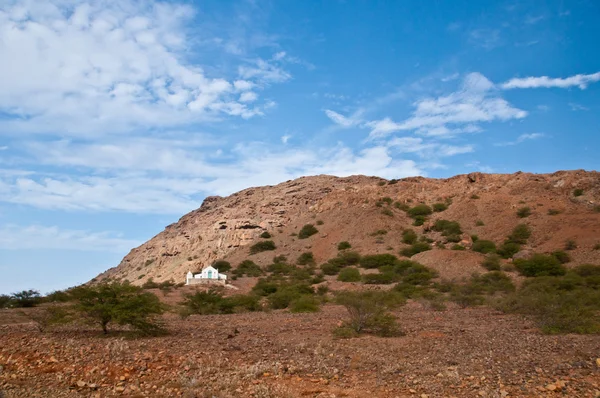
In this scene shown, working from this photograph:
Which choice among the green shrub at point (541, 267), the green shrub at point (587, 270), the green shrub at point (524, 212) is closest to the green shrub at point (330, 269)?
the green shrub at point (541, 267)

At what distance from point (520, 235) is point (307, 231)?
25.7m

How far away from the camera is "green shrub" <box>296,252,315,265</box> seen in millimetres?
54525

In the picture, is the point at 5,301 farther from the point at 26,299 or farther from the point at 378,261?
the point at 378,261

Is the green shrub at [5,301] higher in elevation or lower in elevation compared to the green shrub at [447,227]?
lower

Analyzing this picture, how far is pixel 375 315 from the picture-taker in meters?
15.1

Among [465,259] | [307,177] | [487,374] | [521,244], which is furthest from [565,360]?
[307,177]

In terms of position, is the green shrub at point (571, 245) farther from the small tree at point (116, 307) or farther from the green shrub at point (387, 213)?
the small tree at point (116, 307)

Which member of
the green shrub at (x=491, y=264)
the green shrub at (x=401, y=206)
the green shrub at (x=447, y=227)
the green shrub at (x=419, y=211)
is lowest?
the green shrub at (x=491, y=264)

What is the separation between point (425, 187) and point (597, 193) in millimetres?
23614

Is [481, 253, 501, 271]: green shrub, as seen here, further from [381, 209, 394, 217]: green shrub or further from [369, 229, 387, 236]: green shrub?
[381, 209, 394, 217]: green shrub

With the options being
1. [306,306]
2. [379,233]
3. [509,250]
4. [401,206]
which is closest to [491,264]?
[509,250]

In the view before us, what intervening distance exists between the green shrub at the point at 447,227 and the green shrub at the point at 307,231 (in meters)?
15.2

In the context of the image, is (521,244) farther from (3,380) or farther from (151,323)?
(3,380)

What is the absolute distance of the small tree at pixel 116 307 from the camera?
13.9 metres
